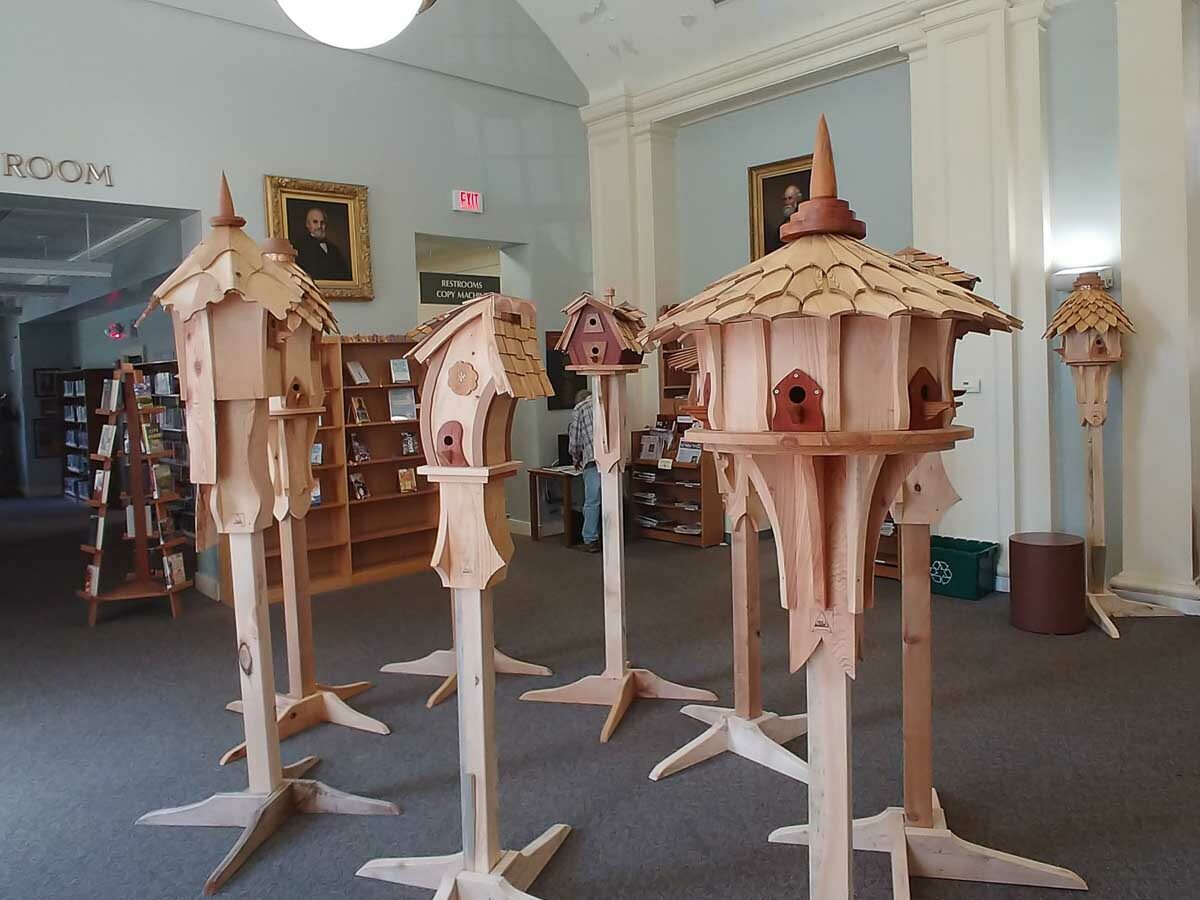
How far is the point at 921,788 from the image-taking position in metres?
2.62

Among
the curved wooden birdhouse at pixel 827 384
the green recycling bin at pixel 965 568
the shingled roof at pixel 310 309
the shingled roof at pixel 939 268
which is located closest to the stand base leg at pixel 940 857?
the curved wooden birdhouse at pixel 827 384

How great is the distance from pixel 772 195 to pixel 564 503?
3292 millimetres

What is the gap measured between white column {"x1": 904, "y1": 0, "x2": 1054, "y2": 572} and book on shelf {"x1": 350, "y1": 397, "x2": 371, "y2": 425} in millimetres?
4322

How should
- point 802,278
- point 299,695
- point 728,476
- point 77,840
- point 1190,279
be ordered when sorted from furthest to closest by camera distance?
point 1190,279
point 299,695
point 728,476
point 77,840
point 802,278

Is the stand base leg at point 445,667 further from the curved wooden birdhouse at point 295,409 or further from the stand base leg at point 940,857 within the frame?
the stand base leg at point 940,857

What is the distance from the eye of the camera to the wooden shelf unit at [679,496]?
7477mm

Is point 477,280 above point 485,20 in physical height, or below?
below

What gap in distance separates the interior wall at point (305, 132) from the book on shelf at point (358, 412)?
0.56 metres

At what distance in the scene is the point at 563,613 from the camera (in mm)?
5602

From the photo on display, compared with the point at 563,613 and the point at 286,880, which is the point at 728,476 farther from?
the point at 563,613

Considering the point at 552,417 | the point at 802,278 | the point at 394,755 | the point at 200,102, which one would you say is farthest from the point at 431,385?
the point at 552,417

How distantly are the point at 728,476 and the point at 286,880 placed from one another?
1988 millimetres

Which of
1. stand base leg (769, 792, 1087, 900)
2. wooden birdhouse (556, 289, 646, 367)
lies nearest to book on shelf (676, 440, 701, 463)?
wooden birdhouse (556, 289, 646, 367)

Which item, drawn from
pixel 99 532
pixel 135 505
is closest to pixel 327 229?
pixel 135 505
